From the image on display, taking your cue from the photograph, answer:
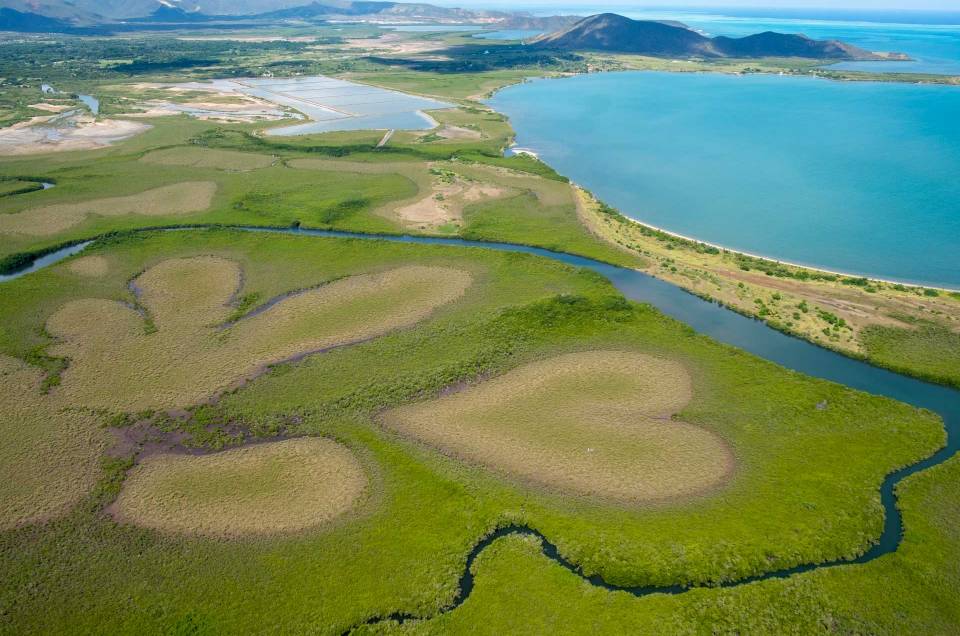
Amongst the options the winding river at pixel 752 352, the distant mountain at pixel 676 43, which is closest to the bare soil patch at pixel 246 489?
the winding river at pixel 752 352

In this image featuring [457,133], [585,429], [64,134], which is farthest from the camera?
[457,133]

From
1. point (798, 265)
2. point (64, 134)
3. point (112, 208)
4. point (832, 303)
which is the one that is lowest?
point (832, 303)

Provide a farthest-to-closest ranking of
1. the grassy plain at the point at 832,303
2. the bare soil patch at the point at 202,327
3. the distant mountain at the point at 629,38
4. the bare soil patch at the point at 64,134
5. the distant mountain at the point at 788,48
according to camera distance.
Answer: the distant mountain at the point at 629,38, the distant mountain at the point at 788,48, the bare soil patch at the point at 64,134, the grassy plain at the point at 832,303, the bare soil patch at the point at 202,327

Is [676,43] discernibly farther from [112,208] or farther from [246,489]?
[246,489]

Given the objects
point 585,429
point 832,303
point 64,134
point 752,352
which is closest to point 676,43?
point 832,303

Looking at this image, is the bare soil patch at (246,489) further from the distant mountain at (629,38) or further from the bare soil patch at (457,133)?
the distant mountain at (629,38)

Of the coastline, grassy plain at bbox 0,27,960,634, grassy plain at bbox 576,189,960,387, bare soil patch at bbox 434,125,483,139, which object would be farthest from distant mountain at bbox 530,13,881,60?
grassy plain at bbox 576,189,960,387

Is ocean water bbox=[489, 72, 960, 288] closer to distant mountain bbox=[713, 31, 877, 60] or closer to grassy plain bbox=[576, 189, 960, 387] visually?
grassy plain bbox=[576, 189, 960, 387]
